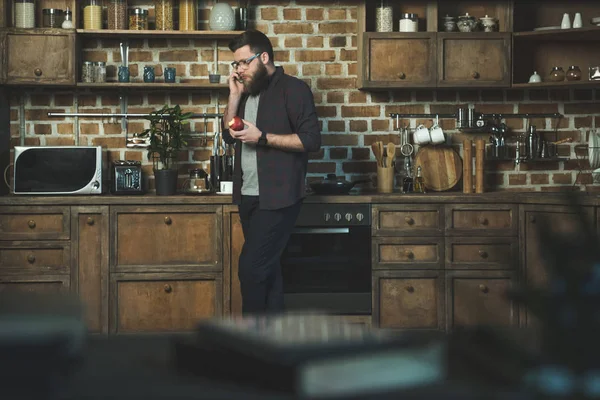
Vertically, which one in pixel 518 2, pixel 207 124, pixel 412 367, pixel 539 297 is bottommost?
pixel 412 367

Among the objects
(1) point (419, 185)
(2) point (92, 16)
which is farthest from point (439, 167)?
(2) point (92, 16)

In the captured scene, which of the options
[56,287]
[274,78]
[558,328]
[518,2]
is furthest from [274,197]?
[558,328]

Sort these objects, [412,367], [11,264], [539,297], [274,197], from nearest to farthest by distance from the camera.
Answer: [539,297]
[412,367]
[274,197]
[11,264]

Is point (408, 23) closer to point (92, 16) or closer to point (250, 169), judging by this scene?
point (250, 169)

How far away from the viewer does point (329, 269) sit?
14.2 ft

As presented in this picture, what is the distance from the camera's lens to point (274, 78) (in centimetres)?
386

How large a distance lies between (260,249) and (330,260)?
2.19 ft

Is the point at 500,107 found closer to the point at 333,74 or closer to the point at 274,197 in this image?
the point at 333,74

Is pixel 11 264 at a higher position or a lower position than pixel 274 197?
lower

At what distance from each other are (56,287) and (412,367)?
357 centimetres

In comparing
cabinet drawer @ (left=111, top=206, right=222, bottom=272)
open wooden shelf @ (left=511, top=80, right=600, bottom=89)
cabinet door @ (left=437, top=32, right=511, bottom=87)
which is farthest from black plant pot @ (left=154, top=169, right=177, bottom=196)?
open wooden shelf @ (left=511, top=80, right=600, bottom=89)

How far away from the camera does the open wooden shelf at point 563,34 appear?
15.0 ft

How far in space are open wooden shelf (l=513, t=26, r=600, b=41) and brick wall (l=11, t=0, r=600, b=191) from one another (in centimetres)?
33

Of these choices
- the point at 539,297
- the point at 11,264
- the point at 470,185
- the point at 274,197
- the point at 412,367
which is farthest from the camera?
the point at 470,185
